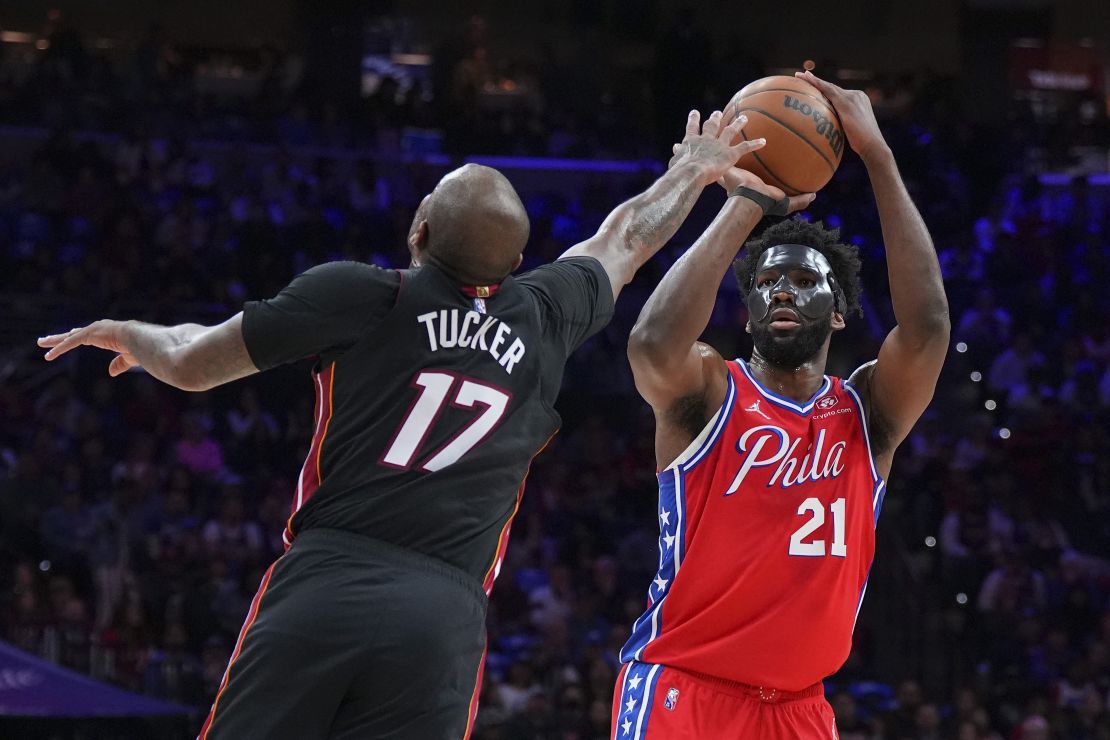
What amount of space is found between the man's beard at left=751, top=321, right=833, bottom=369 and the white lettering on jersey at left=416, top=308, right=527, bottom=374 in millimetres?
1273

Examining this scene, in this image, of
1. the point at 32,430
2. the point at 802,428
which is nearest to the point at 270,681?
the point at 802,428

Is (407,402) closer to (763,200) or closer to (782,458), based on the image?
(782,458)

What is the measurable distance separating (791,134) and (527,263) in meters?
9.95

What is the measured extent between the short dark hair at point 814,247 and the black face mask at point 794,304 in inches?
5.5

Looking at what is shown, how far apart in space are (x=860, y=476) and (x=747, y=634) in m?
0.64

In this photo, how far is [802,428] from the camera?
4.38m

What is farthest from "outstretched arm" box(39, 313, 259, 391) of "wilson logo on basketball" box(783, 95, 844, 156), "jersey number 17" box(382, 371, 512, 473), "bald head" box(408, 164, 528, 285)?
"wilson logo on basketball" box(783, 95, 844, 156)

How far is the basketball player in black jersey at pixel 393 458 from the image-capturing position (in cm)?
309

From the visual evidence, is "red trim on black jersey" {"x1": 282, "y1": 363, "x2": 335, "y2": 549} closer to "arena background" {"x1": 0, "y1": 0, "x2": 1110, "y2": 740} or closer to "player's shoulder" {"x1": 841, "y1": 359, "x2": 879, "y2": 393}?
"player's shoulder" {"x1": 841, "y1": 359, "x2": 879, "y2": 393}

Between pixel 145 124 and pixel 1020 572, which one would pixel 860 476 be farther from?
pixel 145 124

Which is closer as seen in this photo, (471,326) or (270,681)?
(270,681)

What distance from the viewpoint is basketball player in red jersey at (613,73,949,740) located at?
4148 millimetres

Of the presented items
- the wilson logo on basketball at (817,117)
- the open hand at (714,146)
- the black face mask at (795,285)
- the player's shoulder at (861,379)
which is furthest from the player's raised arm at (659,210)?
the player's shoulder at (861,379)

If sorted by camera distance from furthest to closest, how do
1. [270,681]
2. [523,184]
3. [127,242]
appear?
[523,184]
[127,242]
[270,681]
